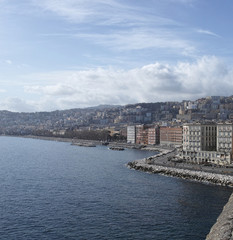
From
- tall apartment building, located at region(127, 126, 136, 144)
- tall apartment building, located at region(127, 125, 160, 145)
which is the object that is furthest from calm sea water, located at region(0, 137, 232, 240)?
tall apartment building, located at region(127, 126, 136, 144)

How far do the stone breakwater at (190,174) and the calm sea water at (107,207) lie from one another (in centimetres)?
152

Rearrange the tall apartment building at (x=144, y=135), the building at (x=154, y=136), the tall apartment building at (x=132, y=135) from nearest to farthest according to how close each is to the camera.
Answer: the building at (x=154, y=136), the tall apartment building at (x=144, y=135), the tall apartment building at (x=132, y=135)

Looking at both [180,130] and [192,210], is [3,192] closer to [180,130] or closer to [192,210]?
[192,210]

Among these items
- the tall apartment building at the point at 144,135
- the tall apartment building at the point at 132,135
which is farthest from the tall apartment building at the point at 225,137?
the tall apartment building at the point at 132,135

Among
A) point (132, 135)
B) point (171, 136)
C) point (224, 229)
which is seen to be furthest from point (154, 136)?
point (224, 229)

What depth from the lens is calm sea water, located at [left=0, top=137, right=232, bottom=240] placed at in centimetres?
1977

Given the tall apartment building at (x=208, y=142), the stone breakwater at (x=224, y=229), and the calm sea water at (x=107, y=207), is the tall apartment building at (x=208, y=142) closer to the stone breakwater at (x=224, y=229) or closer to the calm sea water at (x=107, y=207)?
the calm sea water at (x=107, y=207)

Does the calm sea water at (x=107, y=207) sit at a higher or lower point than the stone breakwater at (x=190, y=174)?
lower

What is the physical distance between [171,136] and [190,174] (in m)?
47.2

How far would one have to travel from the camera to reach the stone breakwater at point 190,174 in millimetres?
32272

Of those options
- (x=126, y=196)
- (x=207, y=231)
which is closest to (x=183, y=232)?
(x=207, y=231)

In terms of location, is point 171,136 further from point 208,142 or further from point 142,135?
point 208,142

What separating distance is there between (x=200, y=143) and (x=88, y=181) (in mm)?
18388

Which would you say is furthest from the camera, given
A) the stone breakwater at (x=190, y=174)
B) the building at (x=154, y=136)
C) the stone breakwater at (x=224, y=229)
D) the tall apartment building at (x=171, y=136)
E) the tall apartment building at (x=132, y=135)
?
the tall apartment building at (x=132, y=135)
